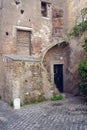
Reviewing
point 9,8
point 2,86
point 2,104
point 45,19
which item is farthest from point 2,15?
point 2,104

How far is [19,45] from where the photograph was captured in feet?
44.5

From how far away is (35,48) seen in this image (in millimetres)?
14258

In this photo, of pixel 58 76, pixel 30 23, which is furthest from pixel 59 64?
pixel 30 23

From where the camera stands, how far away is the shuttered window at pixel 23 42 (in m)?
13.6

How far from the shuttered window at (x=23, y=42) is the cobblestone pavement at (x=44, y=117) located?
4.00 metres

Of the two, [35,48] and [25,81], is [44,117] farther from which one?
[35,48]

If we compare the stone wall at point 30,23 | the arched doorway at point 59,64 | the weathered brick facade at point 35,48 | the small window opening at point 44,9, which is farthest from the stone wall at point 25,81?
the small window opening at point 44,9

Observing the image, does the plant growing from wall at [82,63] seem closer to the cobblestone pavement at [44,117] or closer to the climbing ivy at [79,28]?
the climbing ivy at [79,28]

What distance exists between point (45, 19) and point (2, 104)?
6.61 meters

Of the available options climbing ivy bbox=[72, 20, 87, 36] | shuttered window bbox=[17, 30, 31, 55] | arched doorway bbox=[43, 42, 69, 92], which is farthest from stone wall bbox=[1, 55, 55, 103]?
climbing ivy bbox=[72, 20, 87, 36]

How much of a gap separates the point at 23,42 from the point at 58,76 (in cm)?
369

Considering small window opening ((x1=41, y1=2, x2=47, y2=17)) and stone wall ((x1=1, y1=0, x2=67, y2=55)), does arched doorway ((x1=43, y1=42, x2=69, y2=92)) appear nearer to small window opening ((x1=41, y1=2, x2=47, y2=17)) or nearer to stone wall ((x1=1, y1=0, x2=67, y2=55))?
stone wall ((x1=1, y1=0, x2=67, y2=55))

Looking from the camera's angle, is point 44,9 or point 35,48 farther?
point 44,9

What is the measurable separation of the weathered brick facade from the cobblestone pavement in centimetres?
125
